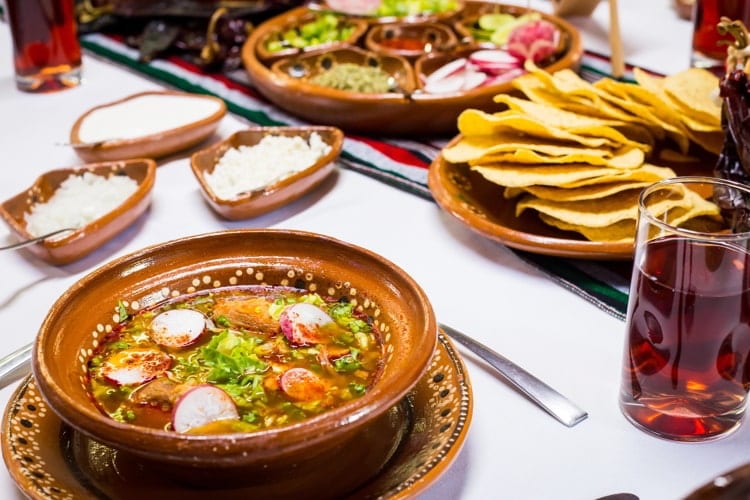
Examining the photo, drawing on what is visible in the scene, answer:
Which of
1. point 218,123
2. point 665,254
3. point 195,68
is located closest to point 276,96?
point 218,123

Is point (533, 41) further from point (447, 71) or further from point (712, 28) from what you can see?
point (712, 28)

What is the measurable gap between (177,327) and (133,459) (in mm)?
203

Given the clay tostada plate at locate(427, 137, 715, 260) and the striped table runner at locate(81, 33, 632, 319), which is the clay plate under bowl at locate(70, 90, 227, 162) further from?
the clay tostada plate at locate(427, 137, 715, 260)

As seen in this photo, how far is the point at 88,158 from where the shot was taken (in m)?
2.02

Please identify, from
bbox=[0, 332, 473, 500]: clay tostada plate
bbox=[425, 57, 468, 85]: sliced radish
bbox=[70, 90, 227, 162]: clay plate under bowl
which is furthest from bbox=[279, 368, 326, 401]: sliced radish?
bbox=[425, 57, 468, 85]: sliced radish

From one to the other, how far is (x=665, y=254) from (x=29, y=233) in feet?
3.74

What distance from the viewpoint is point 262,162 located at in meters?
1.91

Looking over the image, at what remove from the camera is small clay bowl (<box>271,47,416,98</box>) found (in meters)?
2.14

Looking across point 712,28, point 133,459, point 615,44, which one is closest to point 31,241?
point 133,459

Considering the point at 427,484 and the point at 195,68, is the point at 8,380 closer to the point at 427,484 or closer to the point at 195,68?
the point at 427,484

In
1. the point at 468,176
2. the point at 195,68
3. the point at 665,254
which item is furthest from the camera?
the point at 195,68

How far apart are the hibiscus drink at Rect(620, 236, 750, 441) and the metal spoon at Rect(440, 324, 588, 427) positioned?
9 centimetres

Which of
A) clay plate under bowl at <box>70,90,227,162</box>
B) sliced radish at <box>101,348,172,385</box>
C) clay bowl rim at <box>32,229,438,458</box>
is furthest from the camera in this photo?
clay plate under bowl at <box>70,90,227,162</box>

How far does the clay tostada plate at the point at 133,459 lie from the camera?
3.20 ft
